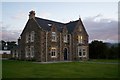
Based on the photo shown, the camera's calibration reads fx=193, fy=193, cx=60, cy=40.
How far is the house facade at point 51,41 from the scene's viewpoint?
3728 cm

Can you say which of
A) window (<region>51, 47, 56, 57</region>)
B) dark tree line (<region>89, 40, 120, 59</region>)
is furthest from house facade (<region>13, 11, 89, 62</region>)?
dark tree line (<region>89, 40, 120, 59</region>)

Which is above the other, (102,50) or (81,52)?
(102,50)

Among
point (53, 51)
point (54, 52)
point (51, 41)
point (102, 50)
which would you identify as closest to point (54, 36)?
point (51, 41)

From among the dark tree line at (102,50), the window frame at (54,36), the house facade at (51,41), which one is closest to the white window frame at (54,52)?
the house facade at (51,41)

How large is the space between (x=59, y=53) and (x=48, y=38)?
163 inches

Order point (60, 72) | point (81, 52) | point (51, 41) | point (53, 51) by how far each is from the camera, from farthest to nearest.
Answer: point (81, 52), point (53, 51), point (51, 41), point (60, 72)

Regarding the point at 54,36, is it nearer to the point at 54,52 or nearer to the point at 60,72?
the point at 54,52

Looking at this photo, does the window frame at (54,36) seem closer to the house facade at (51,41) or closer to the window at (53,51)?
the house facade at (51,41)

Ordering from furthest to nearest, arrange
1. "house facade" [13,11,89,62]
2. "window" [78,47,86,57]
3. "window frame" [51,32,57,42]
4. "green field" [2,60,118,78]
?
"window" [78,47,86,57]
"window frame" [51,32,57,42]
"house facade" [13,11,89,62]
"green field" [2,60,118,78]

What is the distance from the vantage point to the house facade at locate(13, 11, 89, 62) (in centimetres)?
3728

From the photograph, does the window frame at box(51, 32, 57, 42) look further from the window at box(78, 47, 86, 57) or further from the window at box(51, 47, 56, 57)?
the window at box(78, 47, 86, 57)

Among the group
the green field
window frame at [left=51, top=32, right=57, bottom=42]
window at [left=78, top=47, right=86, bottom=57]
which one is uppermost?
window frame at [left=51, top=32, right=57, bottom=42]

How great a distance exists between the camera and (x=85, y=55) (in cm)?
4447

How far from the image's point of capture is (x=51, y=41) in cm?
3831
